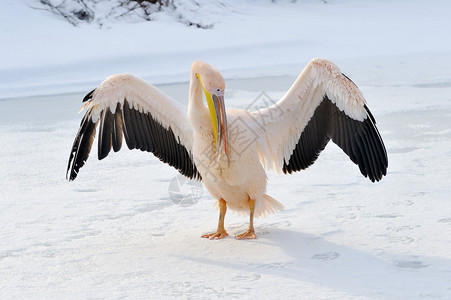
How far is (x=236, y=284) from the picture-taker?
3172mm

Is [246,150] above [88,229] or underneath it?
above

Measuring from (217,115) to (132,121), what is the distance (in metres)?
0.88

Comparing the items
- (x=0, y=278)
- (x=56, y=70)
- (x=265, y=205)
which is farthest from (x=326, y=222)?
(x=56, y=70)

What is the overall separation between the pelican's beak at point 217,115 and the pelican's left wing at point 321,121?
0.98ft

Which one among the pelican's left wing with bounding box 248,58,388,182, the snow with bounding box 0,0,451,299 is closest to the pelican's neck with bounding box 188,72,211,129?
the pelican's left wing with bounding box 248,58,388,182

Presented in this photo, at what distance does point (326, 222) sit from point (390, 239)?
0.49 meters

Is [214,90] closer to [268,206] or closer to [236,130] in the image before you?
[236,130]

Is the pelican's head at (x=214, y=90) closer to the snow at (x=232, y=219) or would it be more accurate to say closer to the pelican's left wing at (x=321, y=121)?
the pelican's left wing at (x=321, y=121)

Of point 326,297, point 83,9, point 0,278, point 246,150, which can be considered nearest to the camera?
point 326,297

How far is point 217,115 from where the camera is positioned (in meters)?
3.69

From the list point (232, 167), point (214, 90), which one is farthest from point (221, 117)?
point (232, 167)

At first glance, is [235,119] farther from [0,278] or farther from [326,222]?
[0,278]

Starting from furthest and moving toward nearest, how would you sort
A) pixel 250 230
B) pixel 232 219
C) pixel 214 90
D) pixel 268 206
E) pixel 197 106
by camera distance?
pixel 232 219 → pixel 268 206 → pixel 250 230 → pixel 197 106 → pixel 214 90

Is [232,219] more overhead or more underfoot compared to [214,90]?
more underfoot
